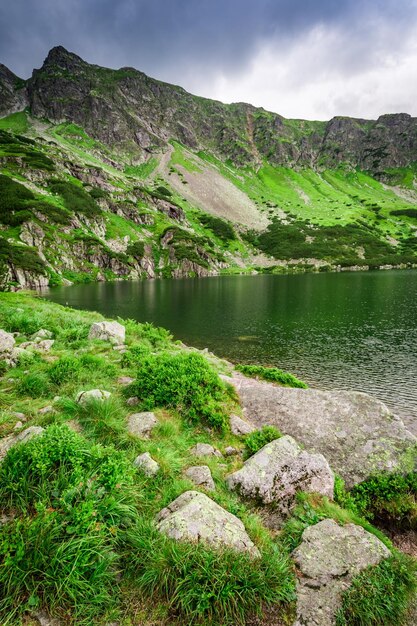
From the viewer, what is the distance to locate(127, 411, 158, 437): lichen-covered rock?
973 cm

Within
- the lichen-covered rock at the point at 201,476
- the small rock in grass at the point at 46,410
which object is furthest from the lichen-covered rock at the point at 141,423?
the small rock in grass at the point at 46,410

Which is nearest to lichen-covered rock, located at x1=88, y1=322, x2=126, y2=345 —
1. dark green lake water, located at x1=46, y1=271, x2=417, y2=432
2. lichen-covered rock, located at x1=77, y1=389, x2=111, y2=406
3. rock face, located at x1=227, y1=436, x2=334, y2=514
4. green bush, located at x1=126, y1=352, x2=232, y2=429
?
green bush, located at x1=126, y1=352, x2=232, y2=429

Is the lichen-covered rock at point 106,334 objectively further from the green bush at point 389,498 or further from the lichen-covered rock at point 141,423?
the green bush at point 389,498

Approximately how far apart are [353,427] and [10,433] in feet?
41.7

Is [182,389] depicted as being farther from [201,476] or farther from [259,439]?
[201,476]

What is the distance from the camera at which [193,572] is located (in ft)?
16.0

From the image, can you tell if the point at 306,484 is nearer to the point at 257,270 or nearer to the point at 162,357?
the point at 162,357

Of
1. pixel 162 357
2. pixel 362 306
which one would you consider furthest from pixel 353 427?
pixel 362 306

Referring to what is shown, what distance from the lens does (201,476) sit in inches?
317

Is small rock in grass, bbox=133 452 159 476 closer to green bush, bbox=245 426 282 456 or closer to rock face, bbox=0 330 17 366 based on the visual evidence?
green bush, bbox=245 426 282 456

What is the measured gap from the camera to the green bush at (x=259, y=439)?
10305mm

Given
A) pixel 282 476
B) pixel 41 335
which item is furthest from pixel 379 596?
pixel 41 335

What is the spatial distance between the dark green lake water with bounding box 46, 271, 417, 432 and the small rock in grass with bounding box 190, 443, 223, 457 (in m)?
16.1

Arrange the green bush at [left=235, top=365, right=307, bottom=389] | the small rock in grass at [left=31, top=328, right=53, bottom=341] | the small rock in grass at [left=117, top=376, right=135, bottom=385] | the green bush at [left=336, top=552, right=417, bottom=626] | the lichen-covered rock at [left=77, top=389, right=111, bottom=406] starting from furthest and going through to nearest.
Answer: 1. the green bush at [left=235, top=365, right=307, bottom=389]
2. the small rock in grass at [left=31, top=328, right=53, bottom=341]
3. the small rock in grass at [left=117, top=376, right=135, bottom=385]
4. the lichen-covered rock at [left=77, top=389, right=111, bottom=406]
5. the green bush at [left=336, top=552, right=417, bottom=626]
